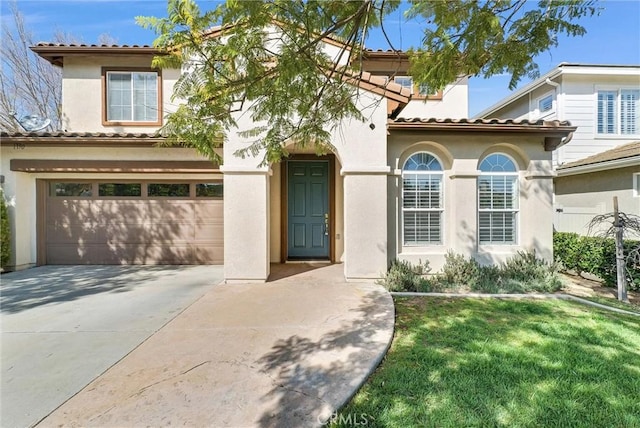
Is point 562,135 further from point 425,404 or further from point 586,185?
point 425,404

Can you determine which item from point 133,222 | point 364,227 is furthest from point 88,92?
point 364,227

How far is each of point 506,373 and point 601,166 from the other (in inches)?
408

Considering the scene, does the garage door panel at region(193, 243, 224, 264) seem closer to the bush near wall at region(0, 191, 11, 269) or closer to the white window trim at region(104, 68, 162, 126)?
the white window trim at region(104, 68, 162, 126)

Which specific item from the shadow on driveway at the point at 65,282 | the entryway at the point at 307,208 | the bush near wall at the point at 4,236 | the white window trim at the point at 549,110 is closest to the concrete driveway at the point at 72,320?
the shadow on driveway at the point at 65,282

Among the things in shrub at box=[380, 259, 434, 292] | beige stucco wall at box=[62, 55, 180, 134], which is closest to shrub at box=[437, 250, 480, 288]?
shrub at box=[380, 259, 434, 292]

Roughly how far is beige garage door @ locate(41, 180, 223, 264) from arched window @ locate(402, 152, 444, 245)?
17.7 ft

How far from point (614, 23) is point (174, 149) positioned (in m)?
10.1

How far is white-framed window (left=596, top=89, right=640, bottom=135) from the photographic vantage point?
12.4 m

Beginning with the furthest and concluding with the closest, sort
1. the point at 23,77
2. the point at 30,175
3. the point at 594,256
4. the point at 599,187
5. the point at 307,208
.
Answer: the point at 23,77
the point at 599,187
the point at 307,208
the point at 30,175
the point at 594,256

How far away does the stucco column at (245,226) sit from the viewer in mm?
6836

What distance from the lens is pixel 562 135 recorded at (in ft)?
24.8

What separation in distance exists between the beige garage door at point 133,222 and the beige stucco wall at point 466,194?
17.0 ft

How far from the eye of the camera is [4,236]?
8055mm

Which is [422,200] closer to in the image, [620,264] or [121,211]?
[620,264]
